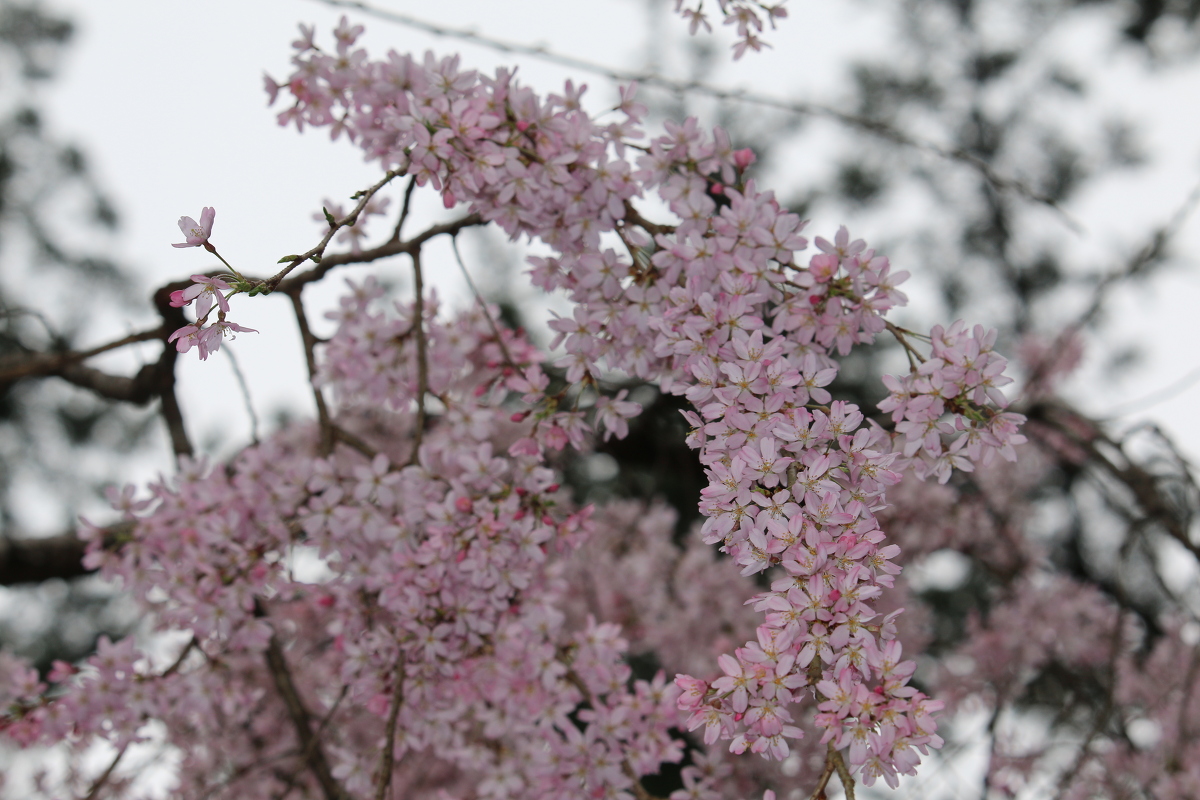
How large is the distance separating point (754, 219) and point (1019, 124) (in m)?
5.09

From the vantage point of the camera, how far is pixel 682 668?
3.26 meters

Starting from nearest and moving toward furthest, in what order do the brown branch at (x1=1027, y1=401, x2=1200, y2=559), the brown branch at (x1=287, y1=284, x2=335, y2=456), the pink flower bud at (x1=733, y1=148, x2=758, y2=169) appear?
the pink flower bud at (x1=733, y1=148, x2=758, y2=169) → the brown branch at (x1=287, y1=284, x2=335, y2=456) → the brown branch at (x1=1027, y1=401, x2=1200, y2=559)

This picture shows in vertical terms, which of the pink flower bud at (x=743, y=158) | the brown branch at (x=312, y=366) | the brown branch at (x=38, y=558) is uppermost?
the brown branch at (x=38, y=558)

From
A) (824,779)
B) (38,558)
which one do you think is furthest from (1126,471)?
(38,558)

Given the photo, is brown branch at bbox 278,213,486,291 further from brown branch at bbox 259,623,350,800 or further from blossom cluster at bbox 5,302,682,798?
brown branch at bbox 259,623,350,800

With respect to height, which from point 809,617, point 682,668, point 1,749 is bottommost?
point 809,617

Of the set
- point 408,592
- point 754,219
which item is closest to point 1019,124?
point 754,219

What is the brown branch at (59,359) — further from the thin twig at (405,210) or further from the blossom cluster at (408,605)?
the thin twig at (405,210)

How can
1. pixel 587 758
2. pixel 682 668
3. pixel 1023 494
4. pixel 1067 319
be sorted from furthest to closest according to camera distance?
pixel 1067 319 → pixel 1023 494 → pixel 682 668 → pixel 587 758

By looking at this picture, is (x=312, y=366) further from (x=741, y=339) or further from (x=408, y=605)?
(x=741, y=339)

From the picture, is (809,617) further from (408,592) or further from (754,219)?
(408,592)

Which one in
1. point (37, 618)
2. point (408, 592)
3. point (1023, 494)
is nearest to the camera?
point (408, 592)

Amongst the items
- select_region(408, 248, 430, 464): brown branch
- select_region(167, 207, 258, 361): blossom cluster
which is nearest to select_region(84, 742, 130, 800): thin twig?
select_region(408, 248, 430, 464): brown branch

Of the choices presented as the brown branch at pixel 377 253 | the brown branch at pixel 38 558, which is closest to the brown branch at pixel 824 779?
the brown branch at pixel 377 253
